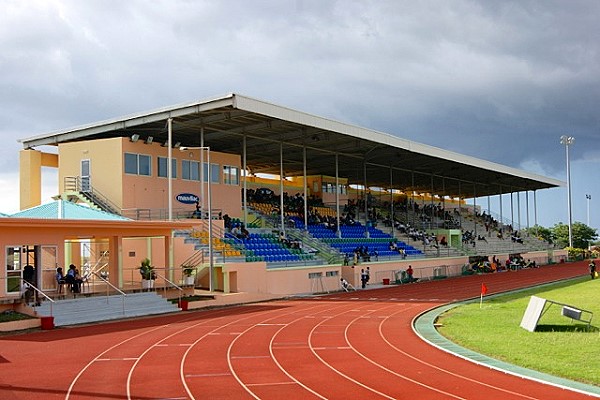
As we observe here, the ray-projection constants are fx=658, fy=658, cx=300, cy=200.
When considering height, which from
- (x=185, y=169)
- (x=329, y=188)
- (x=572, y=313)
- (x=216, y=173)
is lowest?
(x=572, y=313)

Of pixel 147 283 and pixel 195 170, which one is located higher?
pixel 195 170

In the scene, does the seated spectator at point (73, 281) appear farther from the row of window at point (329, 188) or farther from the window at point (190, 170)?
the row of window at point (329, 188)

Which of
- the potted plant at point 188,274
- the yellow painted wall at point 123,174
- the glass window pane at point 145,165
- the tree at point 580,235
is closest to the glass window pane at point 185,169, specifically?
the yellow painted wall at point 123,174

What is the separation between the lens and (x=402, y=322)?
73.3ft

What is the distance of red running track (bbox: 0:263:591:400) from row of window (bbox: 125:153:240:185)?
45.5 ft

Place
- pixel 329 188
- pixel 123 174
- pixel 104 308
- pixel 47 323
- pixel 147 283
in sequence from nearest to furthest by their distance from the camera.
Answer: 1. pixel 47 323
2. pixel 104 308
3. pixel 147 283
4. pixel 123 174
5. pixel 329 188

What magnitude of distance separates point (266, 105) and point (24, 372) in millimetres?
22014

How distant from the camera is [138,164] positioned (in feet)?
121

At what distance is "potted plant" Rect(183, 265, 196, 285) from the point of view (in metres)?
31.2

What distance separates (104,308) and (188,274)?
672cm

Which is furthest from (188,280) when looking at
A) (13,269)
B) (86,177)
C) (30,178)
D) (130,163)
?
(30,178)

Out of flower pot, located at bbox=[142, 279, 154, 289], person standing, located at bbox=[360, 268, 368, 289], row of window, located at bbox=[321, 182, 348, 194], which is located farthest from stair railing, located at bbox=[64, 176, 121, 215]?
row of window, located at bbox=[321, 182, 348, 194]

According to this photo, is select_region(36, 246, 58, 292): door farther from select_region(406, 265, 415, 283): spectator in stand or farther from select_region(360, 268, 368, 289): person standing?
select_region(406, 265, 415, 283): spectator in stand

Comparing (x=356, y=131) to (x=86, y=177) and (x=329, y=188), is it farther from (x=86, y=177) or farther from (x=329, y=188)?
(x=329, y=188)
